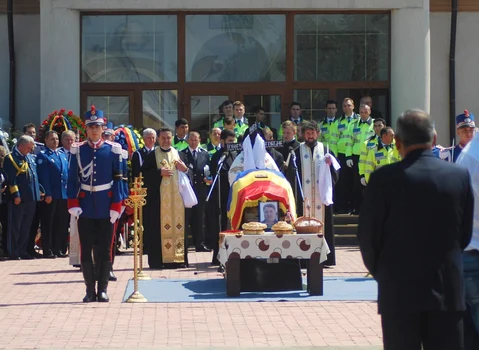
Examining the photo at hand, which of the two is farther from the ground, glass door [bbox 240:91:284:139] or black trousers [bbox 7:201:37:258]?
glass door [bbox 240:91:284:139]

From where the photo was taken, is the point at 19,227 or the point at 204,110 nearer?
the point at 19,227

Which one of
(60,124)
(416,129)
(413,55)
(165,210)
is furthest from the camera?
(413,55)

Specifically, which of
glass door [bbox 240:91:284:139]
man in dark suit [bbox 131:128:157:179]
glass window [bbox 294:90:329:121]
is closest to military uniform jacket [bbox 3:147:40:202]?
man in dark suit [bbox 131:128:157:179]

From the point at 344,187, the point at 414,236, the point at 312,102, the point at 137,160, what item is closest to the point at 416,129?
the point at 414,236

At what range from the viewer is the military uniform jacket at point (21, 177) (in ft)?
59.3

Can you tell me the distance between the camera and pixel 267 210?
1398cm

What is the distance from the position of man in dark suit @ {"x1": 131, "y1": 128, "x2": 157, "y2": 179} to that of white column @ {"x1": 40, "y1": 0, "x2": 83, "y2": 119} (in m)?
5.76

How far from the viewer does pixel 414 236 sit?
6078 millimetres

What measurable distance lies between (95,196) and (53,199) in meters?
6.24

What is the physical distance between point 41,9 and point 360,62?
22.8ft

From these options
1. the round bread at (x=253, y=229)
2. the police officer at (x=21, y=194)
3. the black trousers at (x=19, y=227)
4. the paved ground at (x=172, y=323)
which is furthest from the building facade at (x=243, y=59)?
the round bread at (x=253, y=229)

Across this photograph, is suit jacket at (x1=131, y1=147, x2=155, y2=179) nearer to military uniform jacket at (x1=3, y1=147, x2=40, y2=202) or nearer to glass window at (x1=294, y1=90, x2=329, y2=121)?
military uniform jacket at (x1=3, y1=147, x2=40, y2=202)

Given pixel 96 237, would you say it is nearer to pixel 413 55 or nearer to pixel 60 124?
pixel 60 124

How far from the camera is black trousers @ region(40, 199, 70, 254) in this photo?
18.4 meters
